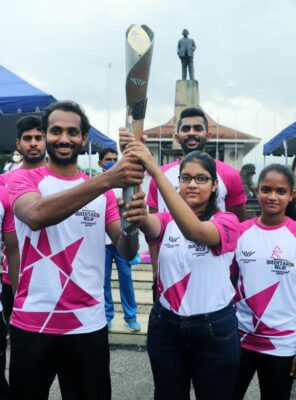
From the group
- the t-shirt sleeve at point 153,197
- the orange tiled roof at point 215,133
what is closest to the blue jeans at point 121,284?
the t-shirt sleeve at point 153,197

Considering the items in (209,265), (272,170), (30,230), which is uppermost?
(272,170)

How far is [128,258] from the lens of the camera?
2.02 meters

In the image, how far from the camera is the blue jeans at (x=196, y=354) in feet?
6.10

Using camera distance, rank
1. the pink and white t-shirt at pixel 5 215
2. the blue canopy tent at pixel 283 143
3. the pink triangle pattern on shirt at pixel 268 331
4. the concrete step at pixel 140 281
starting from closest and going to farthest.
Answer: the pink triangle pattern on shirt at pixel 268 331 < the pink and white t-shirt at pixel 5 215 < the concrete step at pixel 140 281 < the blue canopy tent at pixel 283 143

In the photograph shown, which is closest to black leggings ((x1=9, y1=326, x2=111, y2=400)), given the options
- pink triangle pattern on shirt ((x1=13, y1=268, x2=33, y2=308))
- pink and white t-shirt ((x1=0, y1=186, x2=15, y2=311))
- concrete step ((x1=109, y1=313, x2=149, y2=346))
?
pink triangle pattern on shirt ((x1=13, y1=268, x2=33, y2=308))

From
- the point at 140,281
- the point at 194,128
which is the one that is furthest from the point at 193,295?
the point at 140,281

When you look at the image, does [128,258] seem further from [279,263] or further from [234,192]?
[234,192]

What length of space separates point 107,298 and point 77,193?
2.83 metres

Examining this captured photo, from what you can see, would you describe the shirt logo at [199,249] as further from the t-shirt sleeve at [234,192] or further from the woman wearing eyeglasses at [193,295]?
the t-shirt sleeve at [234,192]

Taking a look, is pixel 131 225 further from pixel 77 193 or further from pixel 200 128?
pixel 200 128

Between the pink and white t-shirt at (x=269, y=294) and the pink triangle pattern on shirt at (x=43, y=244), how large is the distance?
1026 mm

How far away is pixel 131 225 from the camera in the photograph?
6.13ft

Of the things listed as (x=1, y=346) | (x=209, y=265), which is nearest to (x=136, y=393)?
(x=1, y=346)

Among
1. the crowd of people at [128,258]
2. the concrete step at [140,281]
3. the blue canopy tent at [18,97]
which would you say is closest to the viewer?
the crowd of people at [128,258]
